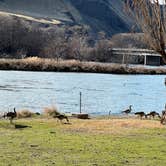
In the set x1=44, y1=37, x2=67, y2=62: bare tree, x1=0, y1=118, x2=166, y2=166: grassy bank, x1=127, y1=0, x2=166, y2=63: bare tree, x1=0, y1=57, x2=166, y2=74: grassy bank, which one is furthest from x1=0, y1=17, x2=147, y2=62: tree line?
x1=0, y1=118, x2=166, y2=166: grassy bank

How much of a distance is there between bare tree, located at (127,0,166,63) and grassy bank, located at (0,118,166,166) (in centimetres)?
327

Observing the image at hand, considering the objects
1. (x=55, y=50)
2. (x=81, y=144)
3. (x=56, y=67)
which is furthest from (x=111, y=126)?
(x=55, y=50)

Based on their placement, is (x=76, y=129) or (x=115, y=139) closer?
(x=115, y=139)

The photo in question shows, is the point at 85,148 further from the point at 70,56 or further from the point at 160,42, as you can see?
the point at 70,56

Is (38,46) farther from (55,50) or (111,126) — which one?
(111,126)

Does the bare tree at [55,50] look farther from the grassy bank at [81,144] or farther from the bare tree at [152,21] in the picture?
the grassy bank at [81,144]

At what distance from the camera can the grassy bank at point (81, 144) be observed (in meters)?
12.7

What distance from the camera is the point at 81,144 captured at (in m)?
15.3

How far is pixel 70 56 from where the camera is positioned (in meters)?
139

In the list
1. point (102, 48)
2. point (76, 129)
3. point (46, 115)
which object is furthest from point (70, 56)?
point (76, 129)

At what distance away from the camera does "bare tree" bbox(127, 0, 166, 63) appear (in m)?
20.3

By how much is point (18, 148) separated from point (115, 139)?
385 centimetres

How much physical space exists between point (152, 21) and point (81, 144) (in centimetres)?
724

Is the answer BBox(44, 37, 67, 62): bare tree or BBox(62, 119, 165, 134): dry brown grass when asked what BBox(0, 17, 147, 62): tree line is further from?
BBox(62, 119, 165, 134): dry brown grass
